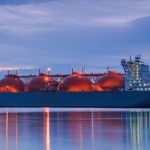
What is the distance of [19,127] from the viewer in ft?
95.1

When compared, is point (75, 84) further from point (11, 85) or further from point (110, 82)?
point (11, 85)

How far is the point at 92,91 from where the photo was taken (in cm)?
8444

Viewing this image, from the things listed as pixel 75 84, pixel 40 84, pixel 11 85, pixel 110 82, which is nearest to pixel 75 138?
pixel 110 82

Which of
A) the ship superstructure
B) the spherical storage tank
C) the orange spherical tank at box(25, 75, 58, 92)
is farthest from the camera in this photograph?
the spherical storage tank

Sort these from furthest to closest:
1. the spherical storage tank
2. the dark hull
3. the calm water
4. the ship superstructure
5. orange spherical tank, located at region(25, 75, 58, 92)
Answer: the spherical storage tank, orange spherical tank, located at region(25, 75, 58, 92), the ship superstructure, the dark hull, the calm water

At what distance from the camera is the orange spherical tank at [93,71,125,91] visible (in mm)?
87500

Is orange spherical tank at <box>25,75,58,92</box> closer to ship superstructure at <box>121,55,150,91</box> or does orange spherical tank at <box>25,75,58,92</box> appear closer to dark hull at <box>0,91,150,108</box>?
dark hull at <box>0,91,150,108</box>

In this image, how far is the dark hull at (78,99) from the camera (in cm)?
7938

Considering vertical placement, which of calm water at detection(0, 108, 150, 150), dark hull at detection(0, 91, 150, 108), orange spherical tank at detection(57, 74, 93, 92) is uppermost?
orange spherical tank at detection(57, 74, 93, 92)

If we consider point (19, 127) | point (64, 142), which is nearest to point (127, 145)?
point (64, 142)

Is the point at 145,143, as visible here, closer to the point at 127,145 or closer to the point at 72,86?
the point at 127,145

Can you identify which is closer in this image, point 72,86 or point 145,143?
point 145,143

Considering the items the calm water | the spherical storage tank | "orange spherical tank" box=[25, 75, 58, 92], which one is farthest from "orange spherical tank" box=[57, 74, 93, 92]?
the calm water

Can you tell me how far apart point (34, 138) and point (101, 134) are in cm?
308
